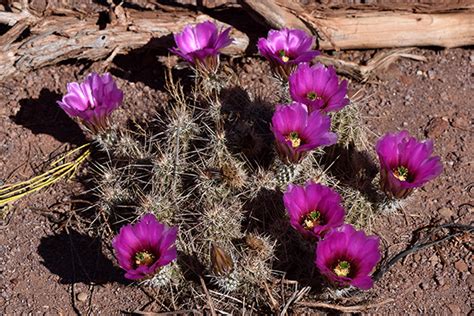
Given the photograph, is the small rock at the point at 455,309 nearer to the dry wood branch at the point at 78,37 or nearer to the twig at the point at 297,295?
the twig at the point at 297,295

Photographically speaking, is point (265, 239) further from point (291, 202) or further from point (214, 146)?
point (214, 146)

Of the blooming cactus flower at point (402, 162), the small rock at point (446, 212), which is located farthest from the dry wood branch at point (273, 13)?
the small rock at point (446, 212)

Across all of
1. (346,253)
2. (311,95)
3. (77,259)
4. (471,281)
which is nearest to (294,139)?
(311,95)

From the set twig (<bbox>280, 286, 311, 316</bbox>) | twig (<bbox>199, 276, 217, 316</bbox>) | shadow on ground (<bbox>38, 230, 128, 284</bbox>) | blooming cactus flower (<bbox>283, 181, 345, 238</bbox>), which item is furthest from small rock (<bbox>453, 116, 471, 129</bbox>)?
shadow on ground (<bbox>38, 230, 128, 284</bbox>)

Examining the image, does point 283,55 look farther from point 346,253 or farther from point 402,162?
point 346,253

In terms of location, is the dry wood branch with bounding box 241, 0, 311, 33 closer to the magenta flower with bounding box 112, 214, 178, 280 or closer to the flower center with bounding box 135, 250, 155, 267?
the magenta flower with bounding box 112, 214, 178, 280

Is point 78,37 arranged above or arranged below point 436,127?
above

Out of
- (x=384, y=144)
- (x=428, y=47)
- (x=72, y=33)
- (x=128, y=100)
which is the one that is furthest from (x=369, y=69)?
(x=72, y=33)
